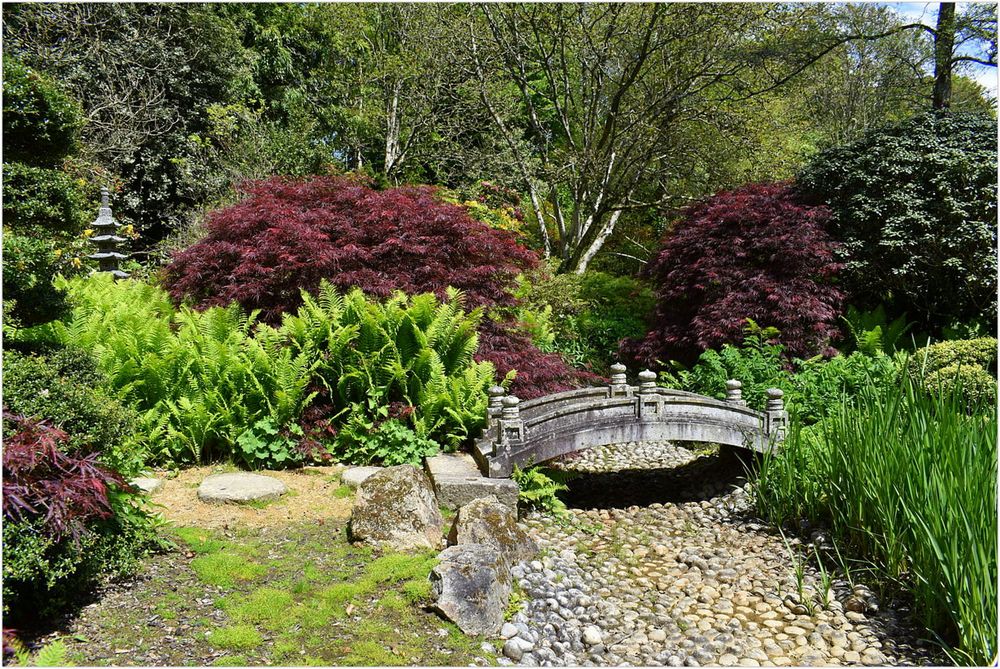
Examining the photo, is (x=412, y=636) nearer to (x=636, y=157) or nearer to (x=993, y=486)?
(x=993, y=486)

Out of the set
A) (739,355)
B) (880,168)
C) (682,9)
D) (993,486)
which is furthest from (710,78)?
(993,486)

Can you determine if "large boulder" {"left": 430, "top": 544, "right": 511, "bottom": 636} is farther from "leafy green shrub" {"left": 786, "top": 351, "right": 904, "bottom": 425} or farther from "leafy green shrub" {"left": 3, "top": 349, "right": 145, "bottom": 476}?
"leafy green shrub" {"left": 786, "top": 351, "right": 904, "bottom": 425}

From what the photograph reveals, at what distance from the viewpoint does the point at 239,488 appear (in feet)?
17.5

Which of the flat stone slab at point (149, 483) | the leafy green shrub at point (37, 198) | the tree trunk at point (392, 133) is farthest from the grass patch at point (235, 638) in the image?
the tree trunk at point (392, 133)

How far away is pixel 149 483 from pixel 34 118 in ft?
9.03

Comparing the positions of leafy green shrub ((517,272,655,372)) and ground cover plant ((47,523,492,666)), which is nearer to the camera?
ground cover plant ((47,523,492,666))

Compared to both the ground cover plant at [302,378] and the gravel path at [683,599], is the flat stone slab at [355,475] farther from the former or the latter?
the gravel path at [683,599]

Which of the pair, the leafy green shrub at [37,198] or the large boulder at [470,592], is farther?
the leafy green shrub at [37,198]

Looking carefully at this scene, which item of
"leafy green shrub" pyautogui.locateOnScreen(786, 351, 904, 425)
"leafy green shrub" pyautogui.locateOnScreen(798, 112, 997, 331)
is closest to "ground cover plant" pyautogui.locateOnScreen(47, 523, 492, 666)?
"leafy green shrub" pyautogui.locateOnScreen(786, 351, 904, 425)

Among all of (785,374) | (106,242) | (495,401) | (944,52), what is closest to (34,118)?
(495,401)

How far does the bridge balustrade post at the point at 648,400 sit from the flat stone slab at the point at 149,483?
3952mm

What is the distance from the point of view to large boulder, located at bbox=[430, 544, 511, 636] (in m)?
3.78

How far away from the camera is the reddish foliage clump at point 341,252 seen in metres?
6.85

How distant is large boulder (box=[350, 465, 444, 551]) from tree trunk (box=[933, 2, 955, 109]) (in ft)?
33.7
